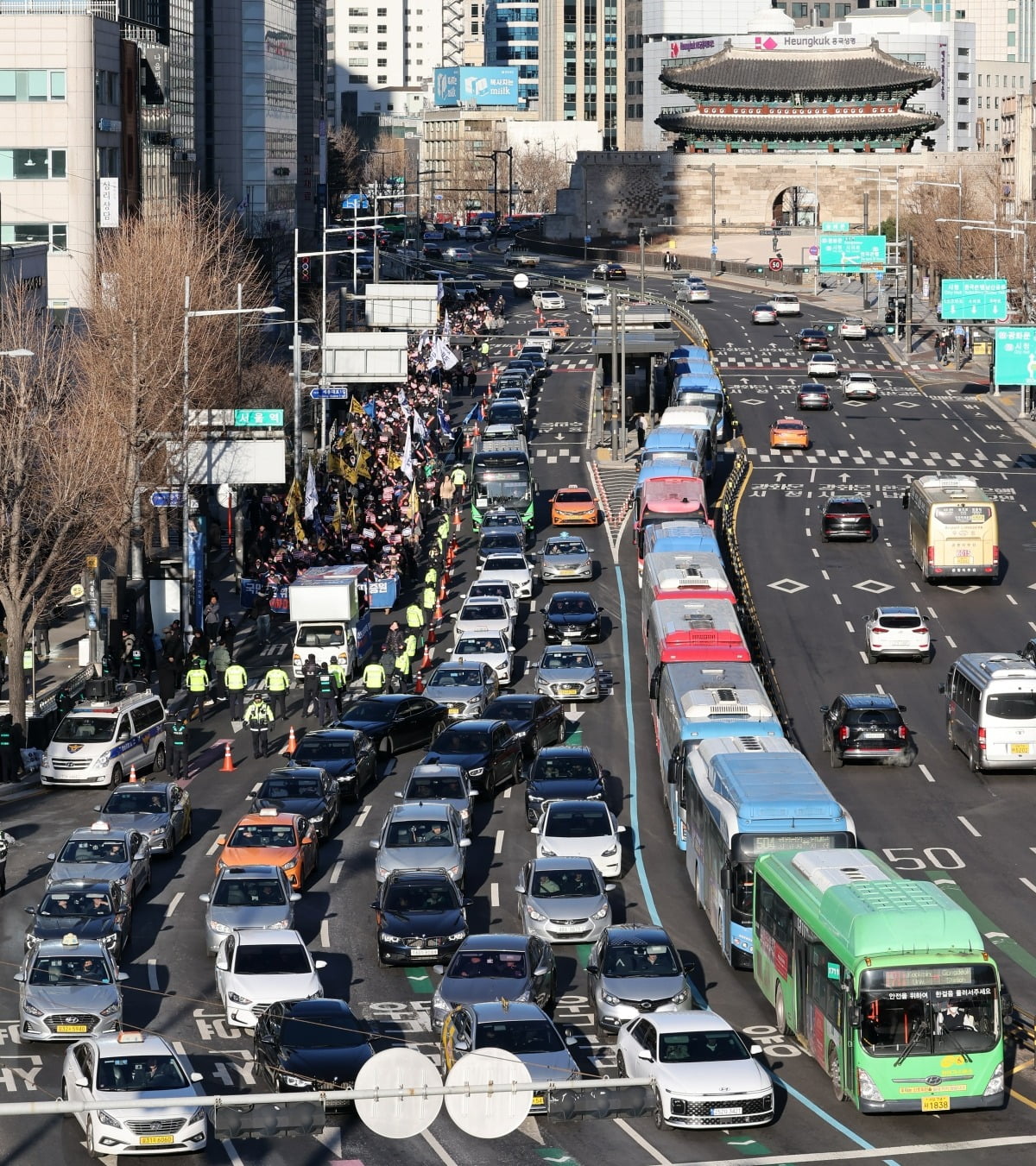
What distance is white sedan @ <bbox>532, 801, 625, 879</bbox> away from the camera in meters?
37.4

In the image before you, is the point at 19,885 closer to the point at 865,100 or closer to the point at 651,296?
the point at 651,296

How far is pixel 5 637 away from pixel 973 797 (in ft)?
81.9

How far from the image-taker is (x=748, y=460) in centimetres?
8588

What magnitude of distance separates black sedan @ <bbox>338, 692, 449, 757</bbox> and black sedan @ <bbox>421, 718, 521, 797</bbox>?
2.43 m

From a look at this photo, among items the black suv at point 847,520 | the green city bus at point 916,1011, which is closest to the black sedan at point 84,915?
the green city bus at point 916,1011

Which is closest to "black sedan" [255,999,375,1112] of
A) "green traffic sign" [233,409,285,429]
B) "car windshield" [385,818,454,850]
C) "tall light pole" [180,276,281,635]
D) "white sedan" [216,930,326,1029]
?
"white sedan" [216,930,326,1029]

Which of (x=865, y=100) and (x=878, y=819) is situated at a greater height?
(x=865, y=100)

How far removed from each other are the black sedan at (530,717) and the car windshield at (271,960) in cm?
1524

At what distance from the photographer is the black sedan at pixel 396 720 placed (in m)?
46.9

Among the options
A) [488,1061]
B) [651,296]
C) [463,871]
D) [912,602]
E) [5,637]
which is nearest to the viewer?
[488,1061]

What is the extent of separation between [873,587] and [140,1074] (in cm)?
4238

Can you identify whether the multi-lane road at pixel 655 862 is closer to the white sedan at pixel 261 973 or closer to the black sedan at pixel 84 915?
the white sedan at pixel 261 973

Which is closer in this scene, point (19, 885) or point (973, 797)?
point (19, 885)

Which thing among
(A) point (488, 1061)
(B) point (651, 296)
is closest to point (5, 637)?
(A) point (488, 1061)
